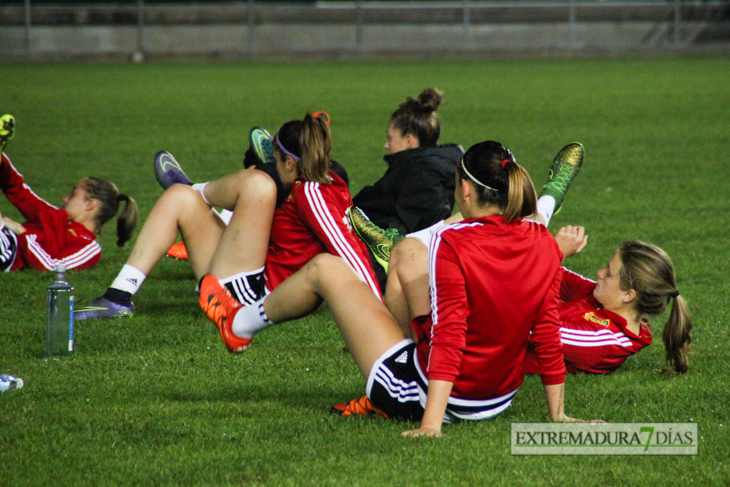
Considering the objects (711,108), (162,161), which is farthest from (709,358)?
(711,108)

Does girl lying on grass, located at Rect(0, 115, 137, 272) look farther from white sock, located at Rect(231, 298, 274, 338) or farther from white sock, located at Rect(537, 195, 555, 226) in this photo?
white sock, located at Rect(537, 195, 555, 226)

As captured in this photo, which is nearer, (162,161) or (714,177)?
(162,161)

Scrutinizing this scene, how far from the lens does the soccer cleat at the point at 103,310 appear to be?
16.2 feet

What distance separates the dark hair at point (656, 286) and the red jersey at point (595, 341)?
0.42 ft

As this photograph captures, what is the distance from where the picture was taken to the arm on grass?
2949 mm

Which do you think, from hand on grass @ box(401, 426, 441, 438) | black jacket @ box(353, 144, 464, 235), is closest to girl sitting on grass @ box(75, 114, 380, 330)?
black jacket @ box(353, 144, 464, 235)

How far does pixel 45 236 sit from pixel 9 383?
2502mm

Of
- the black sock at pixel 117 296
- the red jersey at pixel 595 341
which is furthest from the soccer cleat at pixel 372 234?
the black sock at pixel 117 296

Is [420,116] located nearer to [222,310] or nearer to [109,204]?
[222,310]

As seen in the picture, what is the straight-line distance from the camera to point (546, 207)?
4398mm

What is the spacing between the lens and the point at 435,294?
9.75 ft

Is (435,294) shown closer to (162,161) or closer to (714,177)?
(162,161)

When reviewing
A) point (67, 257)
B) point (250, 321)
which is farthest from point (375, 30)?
point (250, 321)

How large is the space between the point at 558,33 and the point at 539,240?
30788mm
